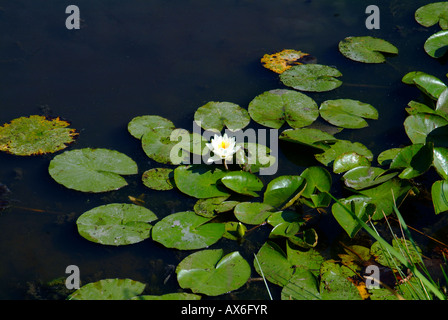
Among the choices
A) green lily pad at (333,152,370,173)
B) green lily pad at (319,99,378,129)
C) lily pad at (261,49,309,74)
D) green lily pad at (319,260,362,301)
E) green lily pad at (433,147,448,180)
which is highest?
lily pad at (261,49,309,74)

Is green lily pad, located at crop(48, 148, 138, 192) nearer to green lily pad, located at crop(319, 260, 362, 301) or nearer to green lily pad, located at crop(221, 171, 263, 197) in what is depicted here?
green lily pad, located at crop(221, 171, 263, 197)

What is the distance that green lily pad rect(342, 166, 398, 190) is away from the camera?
3.07 meters

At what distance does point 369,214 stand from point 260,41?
2.55 metres

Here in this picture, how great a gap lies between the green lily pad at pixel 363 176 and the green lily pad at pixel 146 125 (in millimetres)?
1533

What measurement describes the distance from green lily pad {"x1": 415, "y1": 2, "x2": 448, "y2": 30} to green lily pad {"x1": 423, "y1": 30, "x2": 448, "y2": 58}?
0.94 feet

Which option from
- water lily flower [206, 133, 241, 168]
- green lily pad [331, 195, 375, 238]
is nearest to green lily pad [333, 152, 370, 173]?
green lily pad [331, 195, 375, 238]

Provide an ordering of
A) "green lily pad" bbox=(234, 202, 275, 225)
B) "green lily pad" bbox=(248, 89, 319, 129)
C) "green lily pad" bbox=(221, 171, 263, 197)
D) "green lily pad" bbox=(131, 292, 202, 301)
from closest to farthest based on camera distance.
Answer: "green lily pad" bbox=(131, 292, 202, 301)
"green lily pad" bbox=(234, 202, 275, 225)
"green lily pad" bbox=(221, 171, 263, 197)
"green lily pad" bbox=(248, 89, 319, 129)

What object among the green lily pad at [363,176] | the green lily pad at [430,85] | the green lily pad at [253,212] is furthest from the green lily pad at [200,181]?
the green lily pad at [430,85]

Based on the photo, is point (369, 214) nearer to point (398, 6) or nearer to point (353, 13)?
point (353, 13)

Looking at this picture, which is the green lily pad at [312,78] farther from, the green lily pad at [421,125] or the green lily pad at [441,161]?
the green lily pad at [441,161]

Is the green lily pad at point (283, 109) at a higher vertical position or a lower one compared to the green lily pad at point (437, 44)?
lower

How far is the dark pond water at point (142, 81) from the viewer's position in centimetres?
291

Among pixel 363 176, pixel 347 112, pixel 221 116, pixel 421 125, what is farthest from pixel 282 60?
pixel 363 176

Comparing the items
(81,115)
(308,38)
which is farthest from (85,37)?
(308,38)
